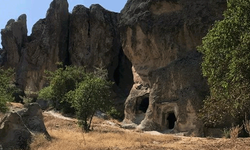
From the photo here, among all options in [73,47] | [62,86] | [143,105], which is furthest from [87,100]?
[73,47]

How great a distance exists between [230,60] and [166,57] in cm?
1809

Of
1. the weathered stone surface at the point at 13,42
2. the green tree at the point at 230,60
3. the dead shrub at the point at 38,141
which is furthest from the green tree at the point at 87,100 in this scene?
the weathered stone surface at the point at 13,42

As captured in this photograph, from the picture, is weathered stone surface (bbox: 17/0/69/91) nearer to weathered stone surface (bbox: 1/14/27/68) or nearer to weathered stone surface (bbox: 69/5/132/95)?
weathered stone surface (bbox: 69/5/132/95)

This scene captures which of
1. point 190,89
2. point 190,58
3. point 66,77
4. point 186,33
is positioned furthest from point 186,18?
point 66,77

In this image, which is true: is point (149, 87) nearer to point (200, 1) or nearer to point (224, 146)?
point (200, 1)

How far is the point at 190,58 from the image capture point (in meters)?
25.9

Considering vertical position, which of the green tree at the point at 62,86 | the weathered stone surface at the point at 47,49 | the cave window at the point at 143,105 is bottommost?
the cave window at the point at 143,105

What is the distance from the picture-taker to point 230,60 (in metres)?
10.7

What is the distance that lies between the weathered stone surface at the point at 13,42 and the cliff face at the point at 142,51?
2099 millimetres

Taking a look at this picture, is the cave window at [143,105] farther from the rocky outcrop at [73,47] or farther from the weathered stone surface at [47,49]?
the weathered stone surface at [47,49]

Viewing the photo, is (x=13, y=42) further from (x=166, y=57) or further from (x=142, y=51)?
(x=166, y=57)

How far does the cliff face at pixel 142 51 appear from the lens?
83.7ft

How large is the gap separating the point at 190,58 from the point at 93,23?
2140 centimetres

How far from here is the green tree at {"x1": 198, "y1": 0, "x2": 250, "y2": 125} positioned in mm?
10344
